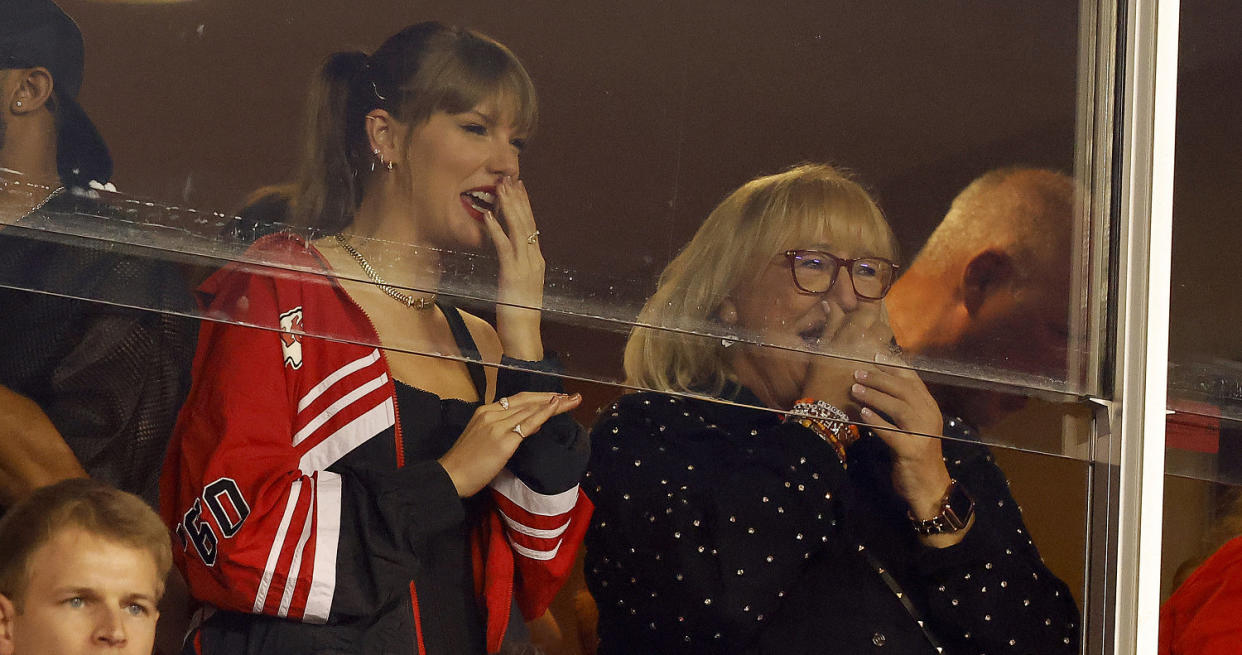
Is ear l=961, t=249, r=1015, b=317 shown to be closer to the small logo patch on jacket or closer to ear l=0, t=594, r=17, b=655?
the small logo patch on jacket

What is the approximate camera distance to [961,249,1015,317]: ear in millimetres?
966

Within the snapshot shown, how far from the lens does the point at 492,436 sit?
3.02 feet

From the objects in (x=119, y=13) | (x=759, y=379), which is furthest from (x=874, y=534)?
(x=119, y=13)

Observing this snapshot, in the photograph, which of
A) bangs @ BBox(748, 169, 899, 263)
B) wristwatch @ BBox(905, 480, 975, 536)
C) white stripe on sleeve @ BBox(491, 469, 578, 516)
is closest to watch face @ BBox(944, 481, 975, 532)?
wristwatch @ BBox(905, 480, 975, 536)

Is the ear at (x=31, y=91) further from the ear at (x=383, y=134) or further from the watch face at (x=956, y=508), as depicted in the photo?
the watch face at (x=956, y=508)

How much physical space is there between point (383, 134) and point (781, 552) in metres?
0.49

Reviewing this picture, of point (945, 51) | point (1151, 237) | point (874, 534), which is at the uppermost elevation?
point (945, 51)

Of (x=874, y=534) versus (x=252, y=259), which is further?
(x=874, y=534)

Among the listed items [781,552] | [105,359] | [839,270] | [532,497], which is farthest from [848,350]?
[105,359]

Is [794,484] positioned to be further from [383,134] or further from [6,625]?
[6,625]

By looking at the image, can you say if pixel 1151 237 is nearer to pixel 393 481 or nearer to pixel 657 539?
pixel 657 539

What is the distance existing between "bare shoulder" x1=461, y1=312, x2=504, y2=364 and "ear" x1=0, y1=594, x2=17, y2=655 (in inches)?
14.6

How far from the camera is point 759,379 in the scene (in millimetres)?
947

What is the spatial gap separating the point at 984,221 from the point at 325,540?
0.62 metres
